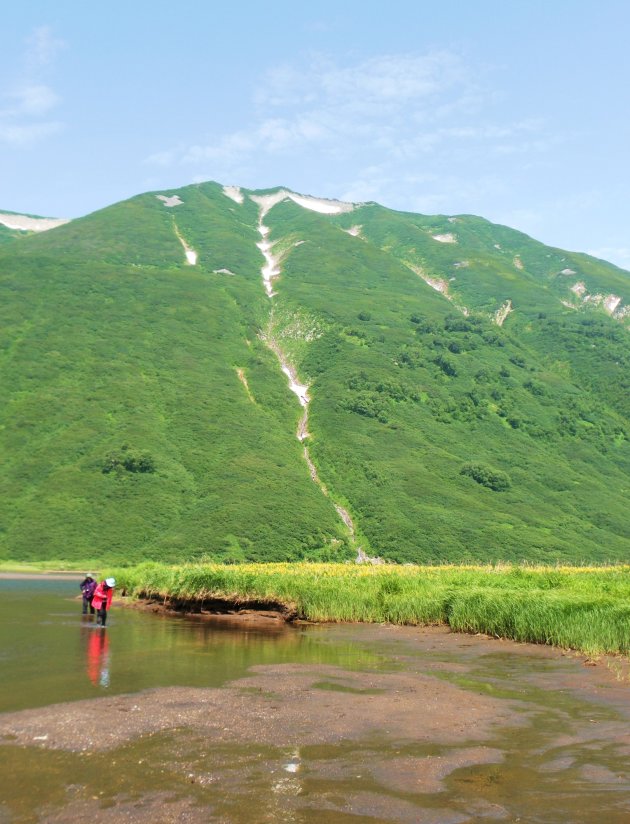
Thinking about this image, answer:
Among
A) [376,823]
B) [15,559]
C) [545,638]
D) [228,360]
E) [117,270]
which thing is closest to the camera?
[376,823]

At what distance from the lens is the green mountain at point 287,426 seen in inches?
4072

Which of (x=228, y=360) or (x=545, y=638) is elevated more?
(x=228, y=360)

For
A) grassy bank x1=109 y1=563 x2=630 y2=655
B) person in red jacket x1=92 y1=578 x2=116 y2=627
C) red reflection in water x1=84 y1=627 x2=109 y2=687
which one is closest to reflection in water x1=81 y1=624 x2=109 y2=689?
red reflection in water x1=84 y1=627 x2=109 y2=687

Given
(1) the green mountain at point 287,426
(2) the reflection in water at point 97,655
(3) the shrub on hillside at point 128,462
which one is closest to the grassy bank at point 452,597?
(2) the reflection in water at point 97,655

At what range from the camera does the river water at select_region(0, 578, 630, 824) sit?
1008cm

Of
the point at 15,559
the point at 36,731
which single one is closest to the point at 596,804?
the point at 36,731

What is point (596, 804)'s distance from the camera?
993cm

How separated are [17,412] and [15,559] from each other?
3839cm

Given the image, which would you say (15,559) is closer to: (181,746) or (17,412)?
(17,412)

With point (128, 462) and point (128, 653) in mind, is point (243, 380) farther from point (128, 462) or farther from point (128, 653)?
point (128, 653)

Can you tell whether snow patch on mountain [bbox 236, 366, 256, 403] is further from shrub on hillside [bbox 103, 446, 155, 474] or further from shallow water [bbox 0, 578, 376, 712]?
shallow water [bbox 0, 578, 376, 712]

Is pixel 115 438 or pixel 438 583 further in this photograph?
pixel 115 438

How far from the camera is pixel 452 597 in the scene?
107 ft

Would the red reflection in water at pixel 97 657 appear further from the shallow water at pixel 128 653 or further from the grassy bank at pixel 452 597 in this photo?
the grassy bank at pixel 452 597
